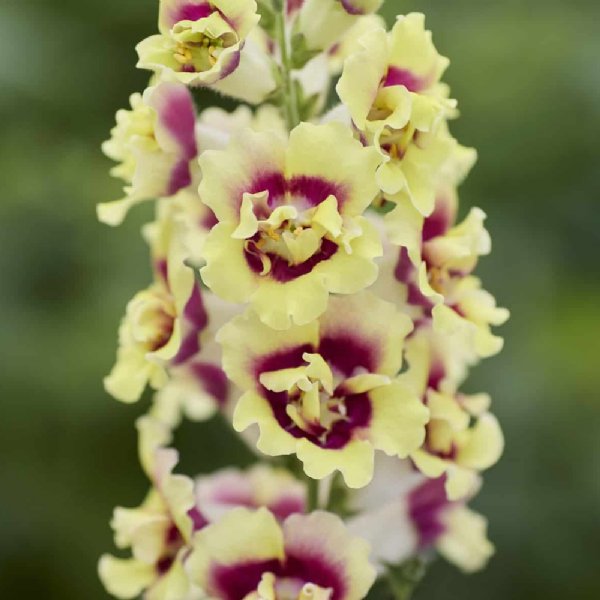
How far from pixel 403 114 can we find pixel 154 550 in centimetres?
76

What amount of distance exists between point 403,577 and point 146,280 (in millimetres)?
1274

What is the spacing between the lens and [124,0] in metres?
3.33

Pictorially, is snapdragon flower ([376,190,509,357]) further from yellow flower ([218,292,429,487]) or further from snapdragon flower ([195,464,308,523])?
snapdragon flower ([195,464,308,523])

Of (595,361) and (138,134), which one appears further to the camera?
(595,361)

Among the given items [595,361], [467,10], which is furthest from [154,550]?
[467,10]

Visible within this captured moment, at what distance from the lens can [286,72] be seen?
1698 mm

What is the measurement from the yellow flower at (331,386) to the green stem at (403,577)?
31cm

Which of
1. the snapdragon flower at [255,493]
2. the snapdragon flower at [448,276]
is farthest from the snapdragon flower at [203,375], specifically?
the snapdragon flower at [448,276]

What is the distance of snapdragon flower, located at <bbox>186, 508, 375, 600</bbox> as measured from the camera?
1584 mm

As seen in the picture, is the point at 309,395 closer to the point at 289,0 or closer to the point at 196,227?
the point at 196,227

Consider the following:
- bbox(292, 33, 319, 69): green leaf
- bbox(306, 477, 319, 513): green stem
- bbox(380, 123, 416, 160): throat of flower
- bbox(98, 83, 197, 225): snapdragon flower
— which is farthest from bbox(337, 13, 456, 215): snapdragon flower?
bbox(306, 477, 319, 513): green stem

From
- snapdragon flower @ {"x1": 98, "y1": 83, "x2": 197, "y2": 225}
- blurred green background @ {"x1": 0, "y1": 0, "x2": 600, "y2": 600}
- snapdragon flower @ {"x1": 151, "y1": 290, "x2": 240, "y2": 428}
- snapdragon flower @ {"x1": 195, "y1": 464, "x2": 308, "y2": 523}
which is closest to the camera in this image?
snapdragon flower @ {"x1": 98, "y1": 83, "x2": 197, "y2": 225}

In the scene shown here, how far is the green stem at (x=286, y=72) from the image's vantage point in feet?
5.52

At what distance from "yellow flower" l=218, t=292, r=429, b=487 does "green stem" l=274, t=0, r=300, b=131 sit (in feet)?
1.02
